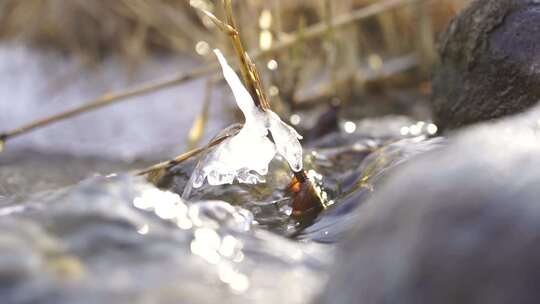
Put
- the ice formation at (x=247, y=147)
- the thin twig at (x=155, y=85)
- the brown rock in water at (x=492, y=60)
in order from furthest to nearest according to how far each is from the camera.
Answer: the thin twig at (x=155, y=85), the brown rock in water at (x=492, y=60), the ice formation at (x=247, y=147)

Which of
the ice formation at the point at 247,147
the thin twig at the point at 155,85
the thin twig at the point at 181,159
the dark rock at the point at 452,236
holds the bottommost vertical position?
the dark rock at the point at 452,236

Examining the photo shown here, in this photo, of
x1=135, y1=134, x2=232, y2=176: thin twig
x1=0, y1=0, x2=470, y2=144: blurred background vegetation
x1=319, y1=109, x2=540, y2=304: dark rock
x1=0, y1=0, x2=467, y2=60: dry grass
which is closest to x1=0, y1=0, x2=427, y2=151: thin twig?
x1=0, y1=0, x2=470, y2=144: blurred background vegetation

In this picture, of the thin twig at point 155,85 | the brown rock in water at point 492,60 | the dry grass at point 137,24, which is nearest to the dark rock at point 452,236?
the brown rock in water at point 492,60

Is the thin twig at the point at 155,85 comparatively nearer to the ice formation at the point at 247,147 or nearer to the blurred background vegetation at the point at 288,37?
the blurred background vegetation at the point at 288,37

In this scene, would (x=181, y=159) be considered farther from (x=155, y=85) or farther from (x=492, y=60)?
(x=155, y=85)

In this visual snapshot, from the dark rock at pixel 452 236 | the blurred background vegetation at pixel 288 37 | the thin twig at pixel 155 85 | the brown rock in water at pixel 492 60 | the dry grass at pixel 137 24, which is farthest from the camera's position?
the dry grass at pixel 137 24

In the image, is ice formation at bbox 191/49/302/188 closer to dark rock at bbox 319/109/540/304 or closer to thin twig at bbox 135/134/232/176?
thin twig at bbox 135/134/232/176

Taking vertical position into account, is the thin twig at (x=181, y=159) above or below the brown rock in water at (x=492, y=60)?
below
